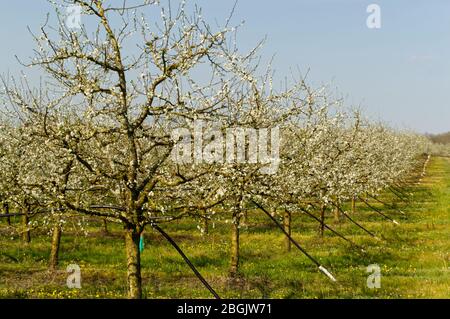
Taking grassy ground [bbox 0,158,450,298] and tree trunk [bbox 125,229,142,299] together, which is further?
grassy ground [bbox 0,158,450,298]

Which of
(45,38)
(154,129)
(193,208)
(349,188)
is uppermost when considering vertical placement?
(45,38)

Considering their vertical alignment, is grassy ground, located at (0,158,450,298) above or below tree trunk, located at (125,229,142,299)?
below

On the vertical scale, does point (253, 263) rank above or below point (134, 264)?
below

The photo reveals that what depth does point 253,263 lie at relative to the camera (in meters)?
19.2

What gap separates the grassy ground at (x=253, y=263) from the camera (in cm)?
1452

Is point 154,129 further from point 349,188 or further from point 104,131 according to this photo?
point 349,188

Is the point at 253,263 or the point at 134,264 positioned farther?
the point at 253,263

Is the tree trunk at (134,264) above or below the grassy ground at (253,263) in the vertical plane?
above

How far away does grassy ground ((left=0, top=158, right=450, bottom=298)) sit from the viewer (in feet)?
47.6

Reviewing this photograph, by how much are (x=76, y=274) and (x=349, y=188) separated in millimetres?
16119

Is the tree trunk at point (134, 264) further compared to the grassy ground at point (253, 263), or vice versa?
the grassy ground at point (253, 263)

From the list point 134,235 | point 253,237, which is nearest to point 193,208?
point 134,235

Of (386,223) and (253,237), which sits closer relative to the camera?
(253,237)

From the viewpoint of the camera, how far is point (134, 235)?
34.4 ft
